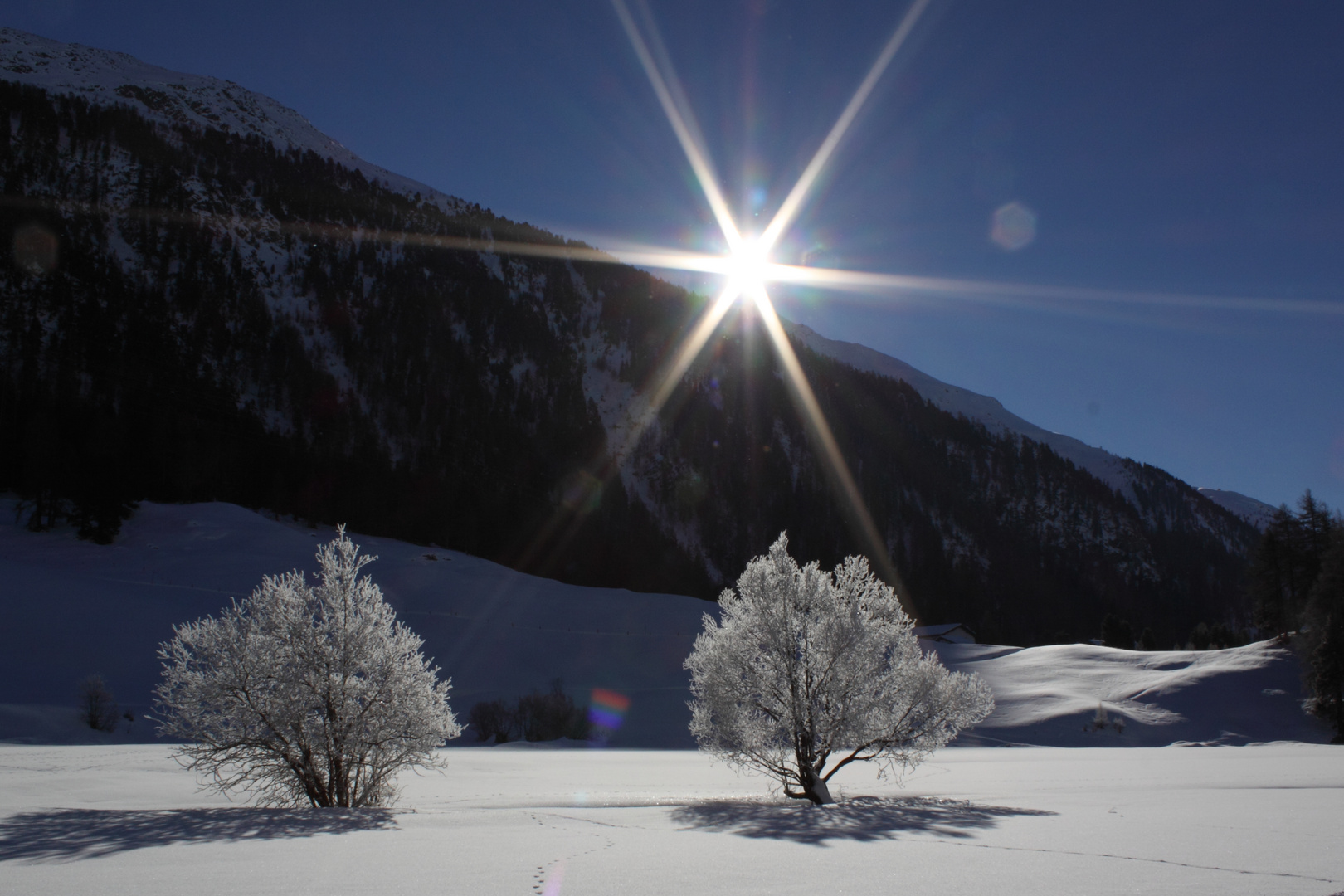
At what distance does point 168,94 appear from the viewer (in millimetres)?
115188

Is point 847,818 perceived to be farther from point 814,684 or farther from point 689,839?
point 814,684

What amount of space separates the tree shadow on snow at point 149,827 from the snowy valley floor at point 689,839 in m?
0.05

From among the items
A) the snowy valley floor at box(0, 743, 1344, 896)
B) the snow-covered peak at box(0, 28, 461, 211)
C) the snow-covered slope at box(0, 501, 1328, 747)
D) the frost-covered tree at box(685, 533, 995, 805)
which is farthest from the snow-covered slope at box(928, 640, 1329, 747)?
the snow-covered peak at box(0, 28, 461, 211)

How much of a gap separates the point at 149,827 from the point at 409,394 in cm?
8532

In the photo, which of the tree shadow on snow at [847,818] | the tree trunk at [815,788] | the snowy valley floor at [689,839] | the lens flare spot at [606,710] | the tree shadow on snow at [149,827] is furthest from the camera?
the lens flare spot at [606,710]

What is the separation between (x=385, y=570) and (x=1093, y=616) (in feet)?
382

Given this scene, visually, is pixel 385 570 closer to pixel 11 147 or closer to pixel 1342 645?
pixel 1342 645

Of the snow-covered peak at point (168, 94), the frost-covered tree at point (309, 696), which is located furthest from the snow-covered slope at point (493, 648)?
the snow-covered peak at point (168, 94)

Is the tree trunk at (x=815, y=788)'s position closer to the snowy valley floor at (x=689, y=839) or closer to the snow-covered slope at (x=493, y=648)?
the snowy valley floor at (x=689, y=839)

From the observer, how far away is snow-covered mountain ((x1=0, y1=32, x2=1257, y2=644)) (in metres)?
68.2

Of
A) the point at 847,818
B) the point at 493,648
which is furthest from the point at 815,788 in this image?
the point at 493,648

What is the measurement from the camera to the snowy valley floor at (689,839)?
5.36 meters

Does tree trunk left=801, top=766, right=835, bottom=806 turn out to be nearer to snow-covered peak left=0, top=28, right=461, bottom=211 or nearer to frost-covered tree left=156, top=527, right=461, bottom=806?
frost-covered tree left=156, top=527, right=461, bottom=806

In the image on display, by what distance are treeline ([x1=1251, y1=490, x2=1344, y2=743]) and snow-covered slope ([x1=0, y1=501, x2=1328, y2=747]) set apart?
1908 mm
